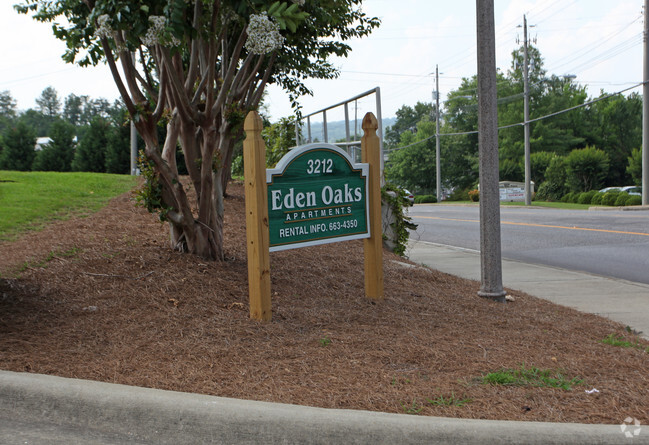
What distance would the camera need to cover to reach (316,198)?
18.6 feet

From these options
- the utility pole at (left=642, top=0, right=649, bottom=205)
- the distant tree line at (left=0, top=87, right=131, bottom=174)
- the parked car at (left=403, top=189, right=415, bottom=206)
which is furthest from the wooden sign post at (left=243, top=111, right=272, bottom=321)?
the utility pole at (left=642, top=0, right=649, bottom=205)

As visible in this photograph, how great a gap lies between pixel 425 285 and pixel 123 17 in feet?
13.9

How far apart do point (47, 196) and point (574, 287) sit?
8130 mm

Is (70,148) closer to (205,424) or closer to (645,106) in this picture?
(645,106)

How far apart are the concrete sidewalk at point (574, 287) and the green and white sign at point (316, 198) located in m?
2.91

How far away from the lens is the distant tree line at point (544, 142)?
1940 inches

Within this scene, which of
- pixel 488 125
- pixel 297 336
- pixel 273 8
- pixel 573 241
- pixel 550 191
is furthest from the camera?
pixel 550 191

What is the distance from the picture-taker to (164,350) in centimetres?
438

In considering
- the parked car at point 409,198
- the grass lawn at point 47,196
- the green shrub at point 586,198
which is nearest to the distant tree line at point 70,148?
the grass lawn at point 47,196

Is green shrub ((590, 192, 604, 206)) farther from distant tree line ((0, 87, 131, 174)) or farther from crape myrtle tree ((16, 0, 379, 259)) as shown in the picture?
crape myrtle tree ((16, 0, 379, 259))

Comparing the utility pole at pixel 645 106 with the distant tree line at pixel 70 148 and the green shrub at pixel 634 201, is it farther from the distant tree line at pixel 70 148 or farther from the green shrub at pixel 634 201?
the distant tree line at pixel 70 148

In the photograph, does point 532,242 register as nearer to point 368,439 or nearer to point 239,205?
point 239,205

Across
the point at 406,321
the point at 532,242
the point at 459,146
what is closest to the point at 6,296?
the point at 406,321

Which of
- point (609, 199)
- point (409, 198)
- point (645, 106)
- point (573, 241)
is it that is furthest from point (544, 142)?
point (573, 241)
